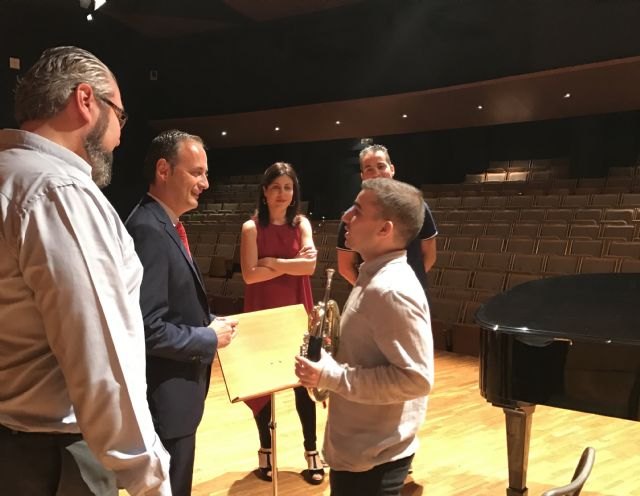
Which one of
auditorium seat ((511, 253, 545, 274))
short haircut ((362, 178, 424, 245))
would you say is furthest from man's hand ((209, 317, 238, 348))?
auditorium seat ((511, 253, 545, 274))

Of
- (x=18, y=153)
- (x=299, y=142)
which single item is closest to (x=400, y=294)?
(x=18, y=153)

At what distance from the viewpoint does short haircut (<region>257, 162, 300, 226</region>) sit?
2443mm

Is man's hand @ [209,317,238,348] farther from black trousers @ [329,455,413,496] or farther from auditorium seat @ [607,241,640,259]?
auditorium seat @ [607,241,640,259]

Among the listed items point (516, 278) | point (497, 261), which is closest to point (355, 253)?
point (516, 278)

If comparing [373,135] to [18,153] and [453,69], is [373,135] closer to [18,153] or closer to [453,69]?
[453,69]

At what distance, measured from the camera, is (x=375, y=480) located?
1.30m

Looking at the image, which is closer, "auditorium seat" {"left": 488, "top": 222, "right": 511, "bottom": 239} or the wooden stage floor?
the wooden stage floor

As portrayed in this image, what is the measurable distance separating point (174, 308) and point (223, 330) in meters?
0.14

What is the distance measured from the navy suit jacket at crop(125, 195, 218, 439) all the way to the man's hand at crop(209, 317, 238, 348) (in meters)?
0.04

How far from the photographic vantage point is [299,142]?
13.4 metres

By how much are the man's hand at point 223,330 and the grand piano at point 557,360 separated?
0.87m

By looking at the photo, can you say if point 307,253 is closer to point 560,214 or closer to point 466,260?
point 466,260

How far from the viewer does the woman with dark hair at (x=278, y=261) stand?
2432mm

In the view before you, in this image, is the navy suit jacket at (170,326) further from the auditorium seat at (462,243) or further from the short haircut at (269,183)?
the auditorium seat at (462,243)
